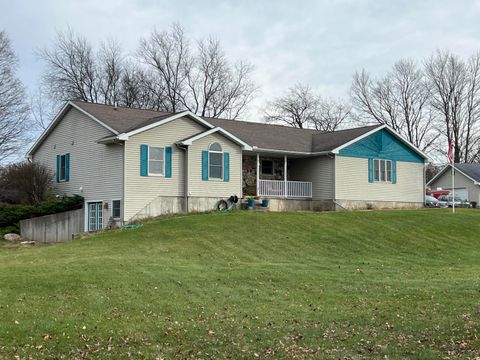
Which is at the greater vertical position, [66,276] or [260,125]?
[260,125]

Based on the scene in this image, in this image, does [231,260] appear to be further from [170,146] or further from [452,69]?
[452,69]

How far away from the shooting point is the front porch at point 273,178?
30.3 m

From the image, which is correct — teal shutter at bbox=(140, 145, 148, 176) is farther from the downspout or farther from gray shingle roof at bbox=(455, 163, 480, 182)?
gray shingle roof at bbox=(455, 163, 480, 182)

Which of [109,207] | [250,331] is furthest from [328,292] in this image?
[109,207]

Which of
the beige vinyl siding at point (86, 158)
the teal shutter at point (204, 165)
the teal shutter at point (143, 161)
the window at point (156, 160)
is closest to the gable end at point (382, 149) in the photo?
the teal shutter at point (204, 165)

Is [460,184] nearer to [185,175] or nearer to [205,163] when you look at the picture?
[205,163]

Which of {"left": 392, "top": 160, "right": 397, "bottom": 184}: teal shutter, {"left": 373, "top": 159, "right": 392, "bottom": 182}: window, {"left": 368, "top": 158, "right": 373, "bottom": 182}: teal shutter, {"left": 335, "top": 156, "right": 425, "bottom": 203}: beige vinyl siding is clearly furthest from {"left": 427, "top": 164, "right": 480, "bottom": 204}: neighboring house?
{"left": 368, "top": 158, "right": 373, "bottom": 182}: teal shutter

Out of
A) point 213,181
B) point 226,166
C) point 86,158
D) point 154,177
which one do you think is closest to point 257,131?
point 226,166

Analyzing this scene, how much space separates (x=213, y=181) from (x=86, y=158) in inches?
234

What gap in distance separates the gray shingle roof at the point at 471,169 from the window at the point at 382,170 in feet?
55.9

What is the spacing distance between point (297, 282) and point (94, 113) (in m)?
16.2

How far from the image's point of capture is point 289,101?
61.8 metres

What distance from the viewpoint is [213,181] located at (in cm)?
2730

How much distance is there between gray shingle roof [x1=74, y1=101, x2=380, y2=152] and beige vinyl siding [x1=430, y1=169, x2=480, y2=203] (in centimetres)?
1814
